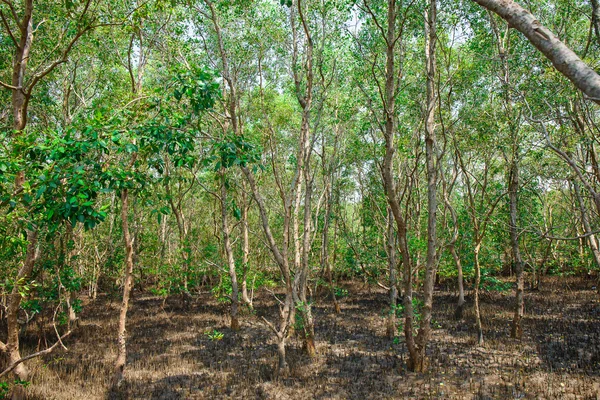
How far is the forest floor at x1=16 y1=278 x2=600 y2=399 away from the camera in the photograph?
262 inches

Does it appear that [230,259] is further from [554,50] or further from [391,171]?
[554,50]

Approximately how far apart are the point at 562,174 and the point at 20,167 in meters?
11.9

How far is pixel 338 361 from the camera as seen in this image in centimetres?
839

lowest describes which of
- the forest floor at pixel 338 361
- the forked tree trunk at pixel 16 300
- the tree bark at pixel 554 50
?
the forest floor at pixel 338 361

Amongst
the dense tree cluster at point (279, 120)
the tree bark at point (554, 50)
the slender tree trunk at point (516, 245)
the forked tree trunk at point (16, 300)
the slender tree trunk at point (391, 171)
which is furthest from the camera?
the slender tree trunk at point (516, 245)

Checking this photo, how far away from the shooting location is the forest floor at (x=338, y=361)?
21.8ft

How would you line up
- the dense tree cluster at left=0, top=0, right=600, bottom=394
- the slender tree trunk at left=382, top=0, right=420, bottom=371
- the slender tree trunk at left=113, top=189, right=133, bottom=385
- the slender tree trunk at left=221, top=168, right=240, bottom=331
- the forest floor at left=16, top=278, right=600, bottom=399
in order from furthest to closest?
the slender tree trunk at left=221, top=168, right=240, bottom=331
the forest floor at left=16, top=278, right=600, bottom=399
the slender tree trunk at left=113, top=189, right=133, bottom=385
the slender tree trunk at left=382, top=0, right=420, bottom=371
the dense tree cluster at left=0, top=0, right=600, bottom=394


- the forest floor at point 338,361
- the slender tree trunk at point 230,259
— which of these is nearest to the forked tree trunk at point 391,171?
the forest floor at point 338,361

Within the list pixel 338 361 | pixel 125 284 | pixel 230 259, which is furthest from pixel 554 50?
pixel 230 259

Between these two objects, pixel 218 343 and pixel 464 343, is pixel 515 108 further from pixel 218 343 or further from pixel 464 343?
pixel 218 343

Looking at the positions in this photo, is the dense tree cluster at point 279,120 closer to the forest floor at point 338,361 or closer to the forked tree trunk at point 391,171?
the forked tree trunk at point 391,171

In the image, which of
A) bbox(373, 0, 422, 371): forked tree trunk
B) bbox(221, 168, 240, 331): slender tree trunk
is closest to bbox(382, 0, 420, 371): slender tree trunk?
bbox(373, 0, 422, 371): forked tree trunk

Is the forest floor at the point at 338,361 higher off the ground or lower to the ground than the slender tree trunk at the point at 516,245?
lower

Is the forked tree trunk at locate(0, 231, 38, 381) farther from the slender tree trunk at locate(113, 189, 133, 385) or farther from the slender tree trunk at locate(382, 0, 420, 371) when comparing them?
the slender tree trunk at locate(382, 0, 420, 371)
